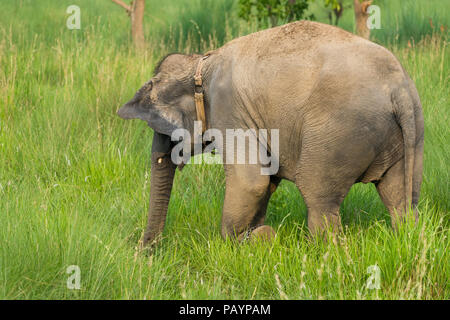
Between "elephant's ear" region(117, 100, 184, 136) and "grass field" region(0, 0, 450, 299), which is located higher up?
"elephant's ear" region(117, 100, 184, 136)

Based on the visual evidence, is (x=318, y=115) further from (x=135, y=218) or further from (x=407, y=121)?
(x=135, y=218)

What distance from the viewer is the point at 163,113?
15.2 feet

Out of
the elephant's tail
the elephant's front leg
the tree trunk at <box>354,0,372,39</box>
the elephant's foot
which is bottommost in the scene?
the elephant's foot

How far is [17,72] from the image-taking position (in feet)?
25.4

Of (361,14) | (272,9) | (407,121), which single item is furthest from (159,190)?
(361,14)

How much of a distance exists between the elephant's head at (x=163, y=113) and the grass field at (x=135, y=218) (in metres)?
0.24

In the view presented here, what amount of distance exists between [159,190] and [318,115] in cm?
136

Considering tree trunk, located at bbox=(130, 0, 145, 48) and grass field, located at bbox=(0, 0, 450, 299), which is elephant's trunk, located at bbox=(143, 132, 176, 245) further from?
tree trunk, located at bbox=(130, 0, 145, 48)

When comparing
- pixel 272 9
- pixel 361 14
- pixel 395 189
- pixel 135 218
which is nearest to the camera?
pixel 395 189

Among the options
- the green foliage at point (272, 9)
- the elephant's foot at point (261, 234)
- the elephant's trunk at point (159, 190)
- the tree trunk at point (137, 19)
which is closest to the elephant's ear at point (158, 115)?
the elephant's trunk at point (159, 190)

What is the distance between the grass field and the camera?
360 centimetres

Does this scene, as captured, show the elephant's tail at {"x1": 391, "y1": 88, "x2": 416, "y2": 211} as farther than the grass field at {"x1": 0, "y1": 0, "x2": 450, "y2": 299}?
Yes

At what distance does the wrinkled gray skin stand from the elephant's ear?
0.02 meters

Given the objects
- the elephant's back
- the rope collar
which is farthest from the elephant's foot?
the elephant's back
